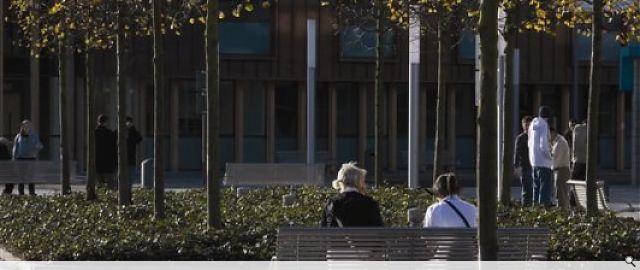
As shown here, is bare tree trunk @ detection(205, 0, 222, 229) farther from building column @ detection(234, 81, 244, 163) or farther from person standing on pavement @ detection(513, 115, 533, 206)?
building column @ detection(234, 81, 244, 163)

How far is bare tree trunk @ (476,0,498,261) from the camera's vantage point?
7.97m

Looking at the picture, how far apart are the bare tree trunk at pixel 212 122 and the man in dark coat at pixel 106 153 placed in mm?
10024

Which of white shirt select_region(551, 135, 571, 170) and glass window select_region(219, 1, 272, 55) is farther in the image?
glass window select_region(219, 1, 272, 55)

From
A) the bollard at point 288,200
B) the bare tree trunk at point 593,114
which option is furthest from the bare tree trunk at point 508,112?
the bollard at point 288,200

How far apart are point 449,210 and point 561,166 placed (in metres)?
10.2

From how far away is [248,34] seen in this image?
135ft

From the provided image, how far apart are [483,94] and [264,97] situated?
1350 inches

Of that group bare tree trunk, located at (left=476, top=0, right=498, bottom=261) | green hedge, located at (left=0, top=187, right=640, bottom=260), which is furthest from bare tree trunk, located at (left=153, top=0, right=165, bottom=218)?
bare tree trunk, located at (left=476, top=0, right=498, bottom=261)

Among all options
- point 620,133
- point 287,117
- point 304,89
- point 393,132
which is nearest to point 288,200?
point 304,89

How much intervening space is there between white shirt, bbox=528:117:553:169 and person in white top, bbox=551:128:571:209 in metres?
0.33

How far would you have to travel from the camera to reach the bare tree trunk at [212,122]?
532 inches

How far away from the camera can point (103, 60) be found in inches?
1590

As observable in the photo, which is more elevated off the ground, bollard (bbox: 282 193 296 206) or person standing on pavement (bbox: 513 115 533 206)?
person standing on pavement (bbox: 513 115 533 206)

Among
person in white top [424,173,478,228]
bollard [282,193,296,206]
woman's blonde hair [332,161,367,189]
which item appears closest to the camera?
person in white top [424,173,478,228]
